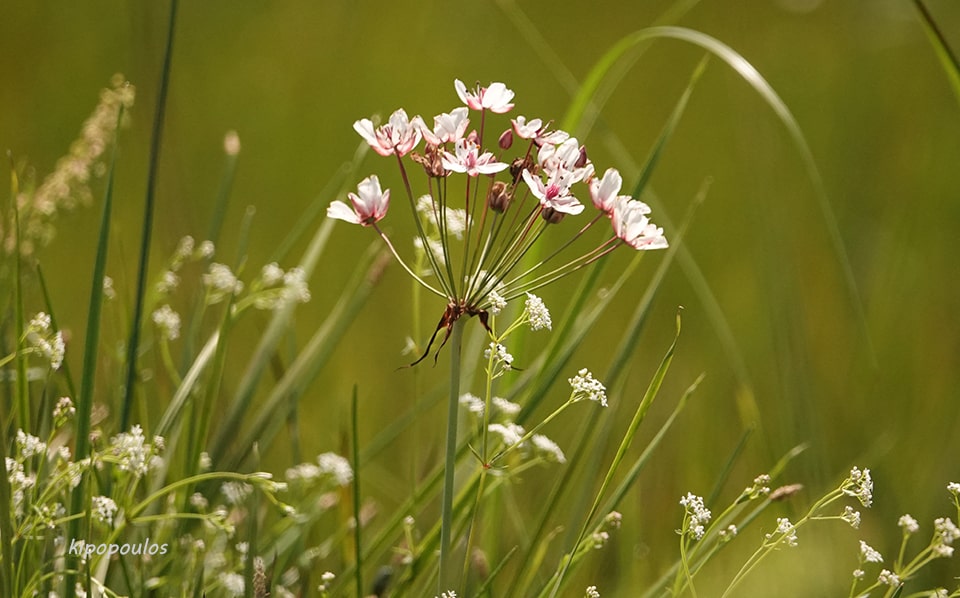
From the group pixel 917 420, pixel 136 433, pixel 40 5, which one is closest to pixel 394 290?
pixel 917 420

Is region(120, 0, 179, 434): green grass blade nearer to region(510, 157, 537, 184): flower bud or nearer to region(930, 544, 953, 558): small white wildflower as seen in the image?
region(510, 157, 537, 184): flower bud

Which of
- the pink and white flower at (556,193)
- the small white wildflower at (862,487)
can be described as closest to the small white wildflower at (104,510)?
the pink and white flower at (556,193)

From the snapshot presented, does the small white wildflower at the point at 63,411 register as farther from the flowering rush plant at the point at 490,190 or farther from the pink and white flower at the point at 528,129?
the pink and white flower at the point at 528,129

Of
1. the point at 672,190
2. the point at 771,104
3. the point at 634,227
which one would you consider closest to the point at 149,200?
the point at 634,227

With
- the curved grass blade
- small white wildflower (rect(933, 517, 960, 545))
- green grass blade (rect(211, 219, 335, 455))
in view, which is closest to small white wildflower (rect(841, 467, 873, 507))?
small white wildflower (rect(933, 517, 960, 545))

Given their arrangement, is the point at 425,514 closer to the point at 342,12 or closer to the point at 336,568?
the point at 336,568

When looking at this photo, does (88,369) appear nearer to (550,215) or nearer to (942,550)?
(550,215)
